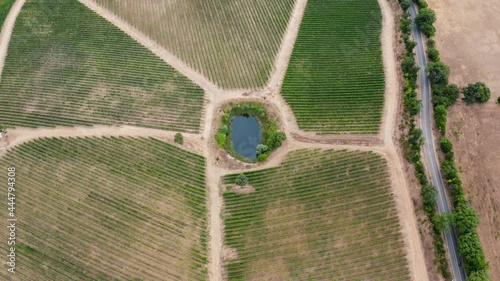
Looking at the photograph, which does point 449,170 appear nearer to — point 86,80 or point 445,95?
point 445,95

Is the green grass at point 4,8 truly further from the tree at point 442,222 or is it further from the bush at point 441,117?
the tree at point 442,222

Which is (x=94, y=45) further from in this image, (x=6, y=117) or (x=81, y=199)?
(x=81, y=199)

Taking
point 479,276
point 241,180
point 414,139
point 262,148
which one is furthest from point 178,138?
point 479,276

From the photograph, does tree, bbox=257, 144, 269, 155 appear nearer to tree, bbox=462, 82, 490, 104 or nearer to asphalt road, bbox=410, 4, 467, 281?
asphalt road, bbox=410, 4, 467, 281

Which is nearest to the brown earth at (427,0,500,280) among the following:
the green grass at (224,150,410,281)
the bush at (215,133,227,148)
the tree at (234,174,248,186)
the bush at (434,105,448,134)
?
the bush at (434,105,448,134)

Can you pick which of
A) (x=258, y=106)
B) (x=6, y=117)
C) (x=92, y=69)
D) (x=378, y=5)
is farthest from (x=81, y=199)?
(x=378, y=5)
